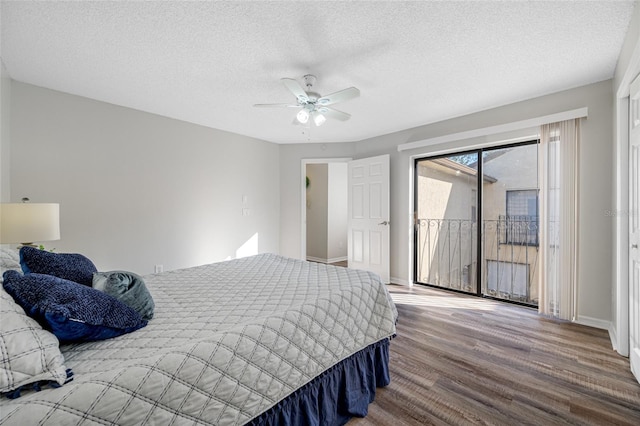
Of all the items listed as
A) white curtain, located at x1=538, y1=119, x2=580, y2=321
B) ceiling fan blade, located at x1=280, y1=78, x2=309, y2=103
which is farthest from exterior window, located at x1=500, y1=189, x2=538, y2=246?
ceiling fan blade, located at x1=280, y1=78, x2=309, y2=103

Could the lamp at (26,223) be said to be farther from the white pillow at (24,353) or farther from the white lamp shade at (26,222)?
the white pillow at (24,353)

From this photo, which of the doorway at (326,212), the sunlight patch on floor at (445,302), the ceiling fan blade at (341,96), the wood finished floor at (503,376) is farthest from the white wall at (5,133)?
the doorway at (326,212)

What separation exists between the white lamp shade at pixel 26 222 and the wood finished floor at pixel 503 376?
247 cm

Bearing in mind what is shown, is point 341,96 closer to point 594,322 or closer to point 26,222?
point 26,222

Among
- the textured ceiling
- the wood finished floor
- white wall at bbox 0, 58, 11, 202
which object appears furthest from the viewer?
white wall at bbox 0, 58, 11, 202

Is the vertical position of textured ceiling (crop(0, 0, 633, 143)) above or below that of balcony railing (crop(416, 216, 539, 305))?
above

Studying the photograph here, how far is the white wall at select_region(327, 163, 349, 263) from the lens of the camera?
645 centimetres

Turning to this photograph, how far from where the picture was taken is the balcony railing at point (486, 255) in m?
3.64

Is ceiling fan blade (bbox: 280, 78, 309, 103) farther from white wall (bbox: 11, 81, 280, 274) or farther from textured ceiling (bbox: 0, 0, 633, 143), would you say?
white wall (bbox: 11, 81, 280, 274)

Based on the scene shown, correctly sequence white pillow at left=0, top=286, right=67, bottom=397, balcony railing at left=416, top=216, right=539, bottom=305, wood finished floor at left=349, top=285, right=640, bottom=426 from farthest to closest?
balcony railing at left=416, top=216, right=539, bottom=305 < wood finished floor at left=349, top=285, right=640, bottom=426 < white pillow at left=0, top=286, right=67, bottom=397

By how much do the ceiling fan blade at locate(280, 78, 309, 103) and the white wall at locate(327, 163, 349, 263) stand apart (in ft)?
13.0

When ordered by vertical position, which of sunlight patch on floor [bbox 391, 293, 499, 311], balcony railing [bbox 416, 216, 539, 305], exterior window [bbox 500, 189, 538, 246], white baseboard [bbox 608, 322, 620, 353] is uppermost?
exterior window [bbox 500, 189, 538, 246]

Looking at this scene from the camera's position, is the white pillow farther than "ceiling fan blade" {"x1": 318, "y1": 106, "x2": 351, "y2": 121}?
No

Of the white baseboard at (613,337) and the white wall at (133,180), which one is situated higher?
the white wall at (133,180)
